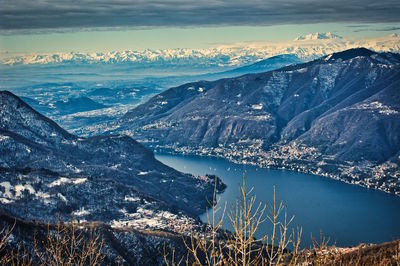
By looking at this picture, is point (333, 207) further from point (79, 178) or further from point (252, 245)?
point (252, 245)

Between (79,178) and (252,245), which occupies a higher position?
(252,245)

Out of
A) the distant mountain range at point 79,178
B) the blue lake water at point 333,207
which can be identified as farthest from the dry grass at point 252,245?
the distant mountain range at point 79,178

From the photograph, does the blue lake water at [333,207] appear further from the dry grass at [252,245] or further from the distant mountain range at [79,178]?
the dry grass at [252,245]

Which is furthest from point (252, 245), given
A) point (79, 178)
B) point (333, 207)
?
point (333, 207)

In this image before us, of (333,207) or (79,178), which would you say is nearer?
(79,178)

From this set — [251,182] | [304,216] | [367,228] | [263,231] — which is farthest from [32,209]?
[251,182]

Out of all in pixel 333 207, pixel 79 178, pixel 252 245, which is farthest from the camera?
pixel 333 207

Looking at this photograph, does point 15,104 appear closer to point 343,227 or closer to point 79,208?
point 79,208
